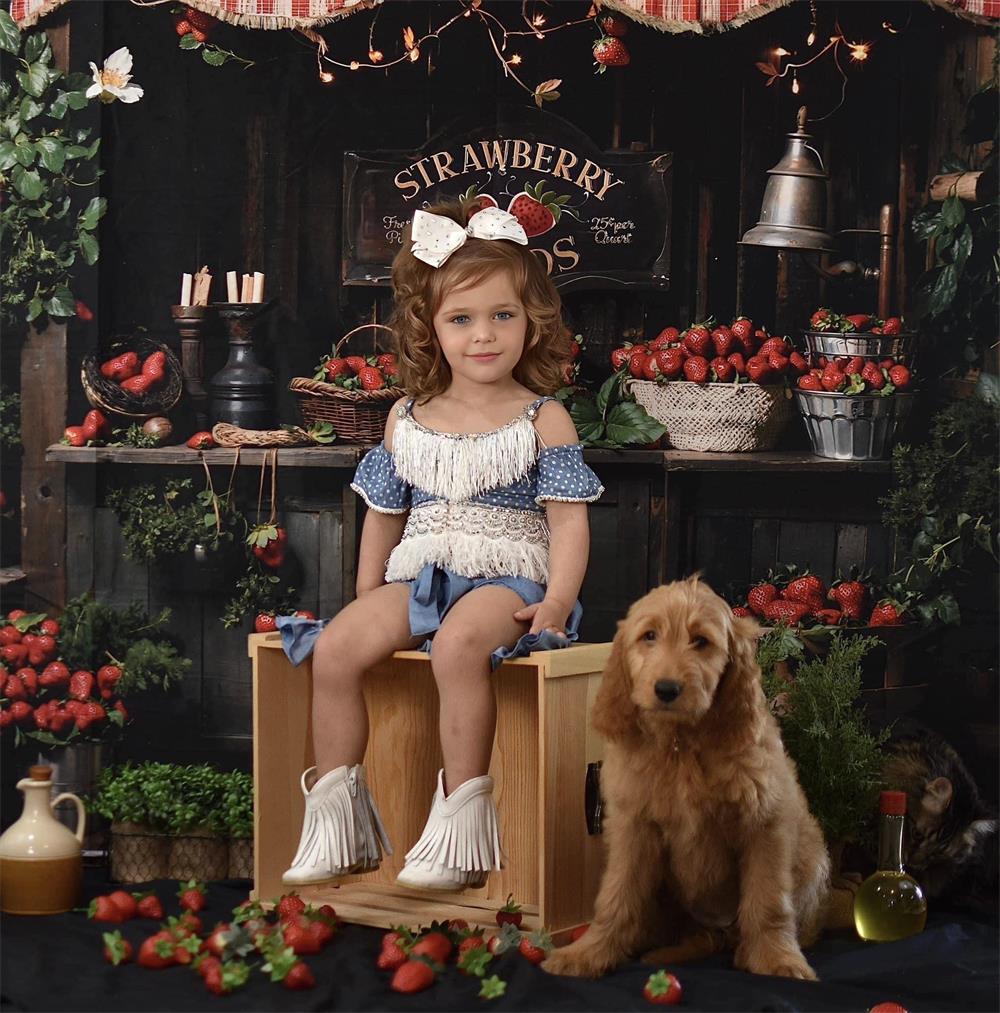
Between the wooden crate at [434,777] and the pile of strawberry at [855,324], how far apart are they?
4.56 ft

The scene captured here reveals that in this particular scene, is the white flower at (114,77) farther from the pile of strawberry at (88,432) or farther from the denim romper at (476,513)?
the denim romper at (476,513)

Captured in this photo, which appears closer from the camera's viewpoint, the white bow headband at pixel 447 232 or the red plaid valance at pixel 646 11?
the white bow headband at pixel 447 232

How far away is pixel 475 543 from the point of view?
3.67m

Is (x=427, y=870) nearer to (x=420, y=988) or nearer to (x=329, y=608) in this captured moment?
(x=420, y=988)

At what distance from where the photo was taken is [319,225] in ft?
15.0

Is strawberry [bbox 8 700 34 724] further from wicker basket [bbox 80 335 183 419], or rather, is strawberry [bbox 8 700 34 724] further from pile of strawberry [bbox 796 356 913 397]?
pile of strawberry [bbox 796 356 913 397]

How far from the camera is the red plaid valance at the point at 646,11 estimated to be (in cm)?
432

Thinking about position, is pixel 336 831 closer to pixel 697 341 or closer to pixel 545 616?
pixel 545 616

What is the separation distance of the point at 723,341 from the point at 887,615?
93 cm

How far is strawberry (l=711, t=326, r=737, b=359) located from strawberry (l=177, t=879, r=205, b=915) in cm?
209

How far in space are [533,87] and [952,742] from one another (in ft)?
7.49

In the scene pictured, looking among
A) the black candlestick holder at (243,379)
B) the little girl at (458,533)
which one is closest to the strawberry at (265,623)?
the black candlestick holder at (243,379)

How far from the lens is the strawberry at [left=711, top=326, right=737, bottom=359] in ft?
14.6

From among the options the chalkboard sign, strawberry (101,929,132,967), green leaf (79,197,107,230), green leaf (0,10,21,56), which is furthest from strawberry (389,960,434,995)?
green leaf (0,10,21,56)
